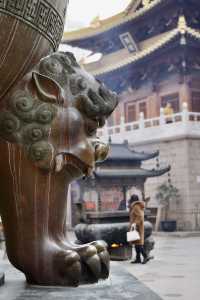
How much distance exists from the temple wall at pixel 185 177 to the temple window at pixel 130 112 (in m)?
3.46

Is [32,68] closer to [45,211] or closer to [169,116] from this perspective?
[45,211]

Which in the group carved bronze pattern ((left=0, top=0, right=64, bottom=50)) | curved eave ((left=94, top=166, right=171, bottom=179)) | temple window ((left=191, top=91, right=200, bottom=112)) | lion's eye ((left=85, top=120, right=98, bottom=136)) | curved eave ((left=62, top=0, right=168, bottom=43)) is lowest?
lion's eye ((left=85, top=120, right=98, bottom=136))

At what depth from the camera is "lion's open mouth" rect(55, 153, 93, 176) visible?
4.69 ft

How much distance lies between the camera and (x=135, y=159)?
45.6 ft

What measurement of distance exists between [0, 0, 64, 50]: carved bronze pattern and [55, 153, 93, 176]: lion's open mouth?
Result: 38 centimetres

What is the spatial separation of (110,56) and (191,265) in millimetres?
15538

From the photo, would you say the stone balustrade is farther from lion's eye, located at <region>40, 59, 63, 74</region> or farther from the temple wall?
lion's eye, located at <region>40, 59, 63, 74</region>

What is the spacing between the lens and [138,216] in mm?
7207

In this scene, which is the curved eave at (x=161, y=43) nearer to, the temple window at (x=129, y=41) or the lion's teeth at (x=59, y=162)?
the temple window at (x=129, y=41)

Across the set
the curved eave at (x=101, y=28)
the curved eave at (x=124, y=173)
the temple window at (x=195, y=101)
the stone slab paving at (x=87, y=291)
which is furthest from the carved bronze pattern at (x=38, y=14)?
the curved eave at (x=101, y=28)

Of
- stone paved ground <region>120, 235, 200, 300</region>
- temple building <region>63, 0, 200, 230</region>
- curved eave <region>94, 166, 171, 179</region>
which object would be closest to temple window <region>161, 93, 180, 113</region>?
temple building <region>63, 0, 200, 230</region>

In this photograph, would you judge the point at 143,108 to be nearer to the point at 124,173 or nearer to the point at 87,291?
the point at 124,173

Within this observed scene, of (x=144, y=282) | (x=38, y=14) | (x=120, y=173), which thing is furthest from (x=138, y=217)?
(x=120, y=173)

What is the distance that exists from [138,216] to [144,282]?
164 cm
